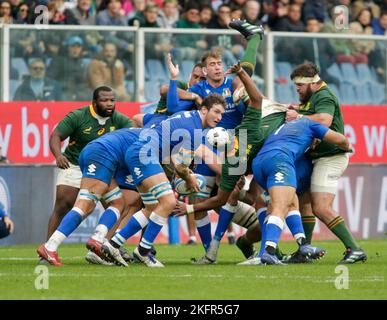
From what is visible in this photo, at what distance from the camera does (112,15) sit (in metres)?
21.6

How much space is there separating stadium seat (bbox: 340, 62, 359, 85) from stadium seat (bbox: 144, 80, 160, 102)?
12.6 feet

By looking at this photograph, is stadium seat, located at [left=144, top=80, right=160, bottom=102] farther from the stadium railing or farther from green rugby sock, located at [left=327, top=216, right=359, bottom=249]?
green rugby sock, located at [left=327, top=216, right=359, bottom=249]

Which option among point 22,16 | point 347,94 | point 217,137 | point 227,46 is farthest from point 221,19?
point 217,137

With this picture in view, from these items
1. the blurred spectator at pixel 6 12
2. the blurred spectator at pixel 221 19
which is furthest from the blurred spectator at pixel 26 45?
the blurred spectator at pixel 221 19

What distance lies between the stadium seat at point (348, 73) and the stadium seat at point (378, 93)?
0.36 meters

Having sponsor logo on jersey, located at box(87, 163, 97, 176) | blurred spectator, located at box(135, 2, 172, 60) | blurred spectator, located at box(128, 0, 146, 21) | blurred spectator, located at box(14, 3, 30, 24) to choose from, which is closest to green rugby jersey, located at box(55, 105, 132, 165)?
sponsor logo on jersey, located at box(87, 163, 97, 176)

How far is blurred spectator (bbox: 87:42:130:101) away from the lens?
67.2ft

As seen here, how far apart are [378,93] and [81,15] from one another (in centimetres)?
595

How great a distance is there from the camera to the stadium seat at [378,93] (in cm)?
2222

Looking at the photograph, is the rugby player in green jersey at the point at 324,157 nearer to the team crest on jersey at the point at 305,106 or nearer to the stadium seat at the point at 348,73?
the team crest on jersey at the point at 305,106

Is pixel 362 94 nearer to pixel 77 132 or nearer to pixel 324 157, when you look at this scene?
pixel 324 157

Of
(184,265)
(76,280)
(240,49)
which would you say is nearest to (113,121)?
(184,265)

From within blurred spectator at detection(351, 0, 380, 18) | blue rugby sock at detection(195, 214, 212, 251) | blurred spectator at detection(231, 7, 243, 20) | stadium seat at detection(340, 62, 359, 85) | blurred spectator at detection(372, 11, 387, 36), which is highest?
blurred spectator at detection(351, 0, 380, 18)
